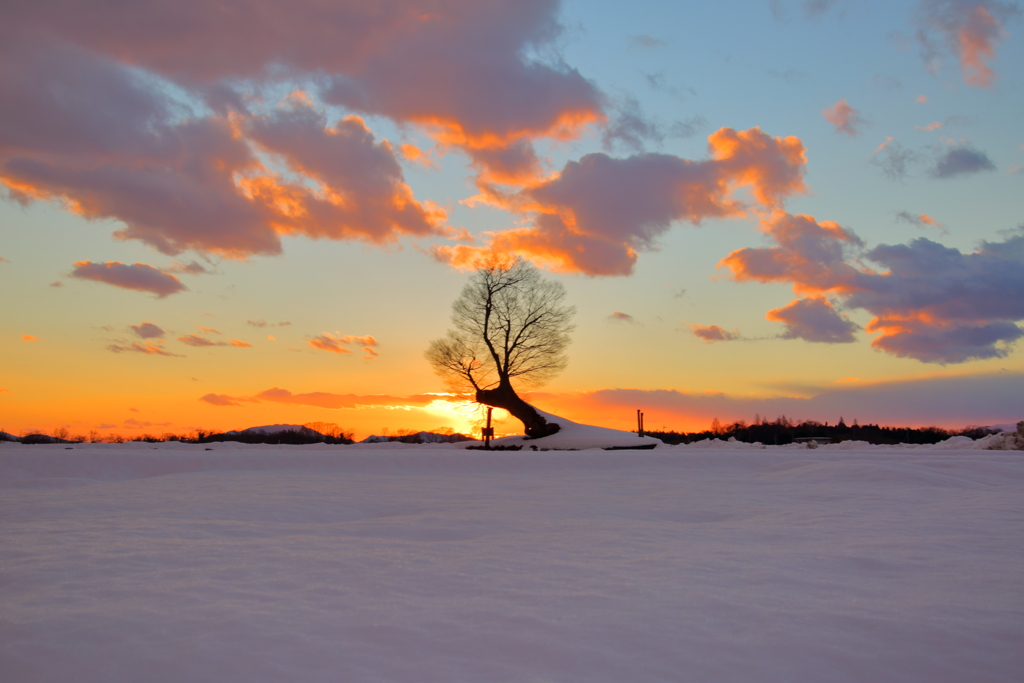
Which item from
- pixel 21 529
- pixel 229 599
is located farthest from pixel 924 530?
pixel 21 529

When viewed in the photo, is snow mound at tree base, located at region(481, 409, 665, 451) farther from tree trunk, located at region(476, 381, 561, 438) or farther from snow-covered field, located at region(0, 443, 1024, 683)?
snow-covered field, located at region(0, 443, 1024, 683)

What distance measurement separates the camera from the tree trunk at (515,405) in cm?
1728

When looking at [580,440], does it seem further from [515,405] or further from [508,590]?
[508,590]

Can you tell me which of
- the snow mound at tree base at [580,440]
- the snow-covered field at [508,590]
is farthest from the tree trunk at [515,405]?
the snow-covered field at [508,590]

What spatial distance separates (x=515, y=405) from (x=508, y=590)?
1555 cm

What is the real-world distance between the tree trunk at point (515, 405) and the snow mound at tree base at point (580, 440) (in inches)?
10.4

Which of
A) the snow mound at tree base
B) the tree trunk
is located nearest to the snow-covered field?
the snow mound at tree base

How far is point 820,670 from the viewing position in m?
1.47

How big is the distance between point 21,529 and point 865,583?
3.81 meters

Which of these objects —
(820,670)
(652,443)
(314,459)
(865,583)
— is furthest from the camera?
(652,443)

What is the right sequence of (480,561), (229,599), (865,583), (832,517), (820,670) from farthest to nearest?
1. (832,517)
2. (480,561)
3. (865,583)
4. (229,599)
5. (820,670)

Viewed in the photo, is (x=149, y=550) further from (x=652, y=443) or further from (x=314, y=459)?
(x=652, y=443)

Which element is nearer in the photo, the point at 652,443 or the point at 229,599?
the point at 229,599

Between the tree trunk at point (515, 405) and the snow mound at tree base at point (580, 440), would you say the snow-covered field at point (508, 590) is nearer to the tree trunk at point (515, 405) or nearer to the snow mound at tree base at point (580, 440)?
the snow mound at tree base at point (580, 440)
